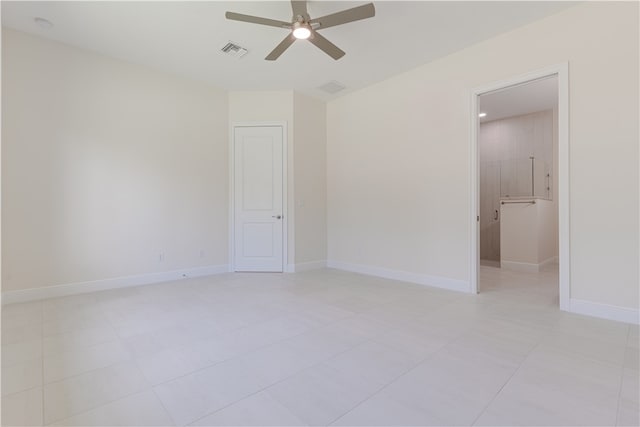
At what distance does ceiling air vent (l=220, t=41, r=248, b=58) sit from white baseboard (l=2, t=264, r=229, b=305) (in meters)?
3.07

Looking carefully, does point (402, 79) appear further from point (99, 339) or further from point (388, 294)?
point (99, 339)

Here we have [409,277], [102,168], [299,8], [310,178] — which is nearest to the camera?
[299,8]

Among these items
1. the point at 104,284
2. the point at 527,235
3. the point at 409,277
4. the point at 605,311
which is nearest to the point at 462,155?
the point at 409,277

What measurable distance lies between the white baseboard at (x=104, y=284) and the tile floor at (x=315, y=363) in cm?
21

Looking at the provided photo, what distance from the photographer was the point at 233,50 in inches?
141

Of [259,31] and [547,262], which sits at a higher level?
[259,31]

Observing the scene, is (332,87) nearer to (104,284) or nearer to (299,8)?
(299,8)

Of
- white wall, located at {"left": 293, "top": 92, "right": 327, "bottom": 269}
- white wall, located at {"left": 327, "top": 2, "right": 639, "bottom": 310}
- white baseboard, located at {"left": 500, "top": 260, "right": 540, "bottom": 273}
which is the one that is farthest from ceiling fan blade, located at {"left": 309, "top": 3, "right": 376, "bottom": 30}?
white baseboard, located at {"left": 500, "top": 260, "right": 540, "bottom": 273}

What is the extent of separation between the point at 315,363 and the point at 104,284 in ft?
10.7

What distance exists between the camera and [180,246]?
4.39 meters

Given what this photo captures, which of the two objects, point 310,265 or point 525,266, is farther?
point 310,265

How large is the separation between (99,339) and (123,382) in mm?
810

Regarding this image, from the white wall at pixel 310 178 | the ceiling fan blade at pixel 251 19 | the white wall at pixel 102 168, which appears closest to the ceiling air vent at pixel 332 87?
the white wall at pixel 310 178

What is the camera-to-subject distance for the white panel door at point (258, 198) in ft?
16.0
